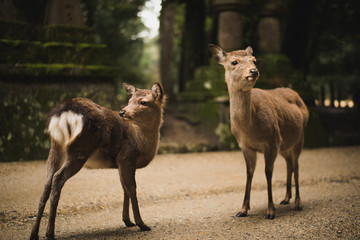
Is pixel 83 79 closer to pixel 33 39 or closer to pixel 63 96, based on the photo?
pixel 63 96

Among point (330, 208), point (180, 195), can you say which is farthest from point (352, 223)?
point (180, 195)

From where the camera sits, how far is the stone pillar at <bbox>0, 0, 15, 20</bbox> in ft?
29.7

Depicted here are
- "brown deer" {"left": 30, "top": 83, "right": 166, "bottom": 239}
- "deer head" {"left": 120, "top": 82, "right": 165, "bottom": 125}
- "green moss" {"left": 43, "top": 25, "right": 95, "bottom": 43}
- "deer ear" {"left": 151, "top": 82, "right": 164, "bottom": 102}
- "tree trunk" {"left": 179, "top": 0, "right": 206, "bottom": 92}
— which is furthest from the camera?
"tree trunk" {"left": 179, "top": 0, "right": 206, "bottom": 92}

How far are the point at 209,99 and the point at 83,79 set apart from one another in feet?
14.3

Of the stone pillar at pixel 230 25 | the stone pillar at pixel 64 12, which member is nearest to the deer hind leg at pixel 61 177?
the stone pillar at pixel 64 12

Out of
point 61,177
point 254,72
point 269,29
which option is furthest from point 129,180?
point 269,29

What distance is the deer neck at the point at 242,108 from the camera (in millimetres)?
5293

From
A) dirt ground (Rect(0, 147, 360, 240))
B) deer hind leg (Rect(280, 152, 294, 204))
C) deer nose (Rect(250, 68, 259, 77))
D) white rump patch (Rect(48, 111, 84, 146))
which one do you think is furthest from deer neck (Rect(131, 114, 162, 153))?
deer hind leg (Rect(280, 152, 294, 204))

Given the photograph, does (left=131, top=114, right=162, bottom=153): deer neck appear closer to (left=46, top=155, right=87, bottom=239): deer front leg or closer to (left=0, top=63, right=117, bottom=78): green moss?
(left=46, top=155, right=87, bottom=239): deer front leg

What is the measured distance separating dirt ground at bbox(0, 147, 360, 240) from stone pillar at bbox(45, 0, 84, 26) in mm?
3872

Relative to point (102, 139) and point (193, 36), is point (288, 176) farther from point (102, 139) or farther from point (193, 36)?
point (193, 36)

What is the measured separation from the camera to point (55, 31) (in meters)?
9.79

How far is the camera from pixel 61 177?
13.7 feet

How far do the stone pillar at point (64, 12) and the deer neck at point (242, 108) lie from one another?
6.39 m
